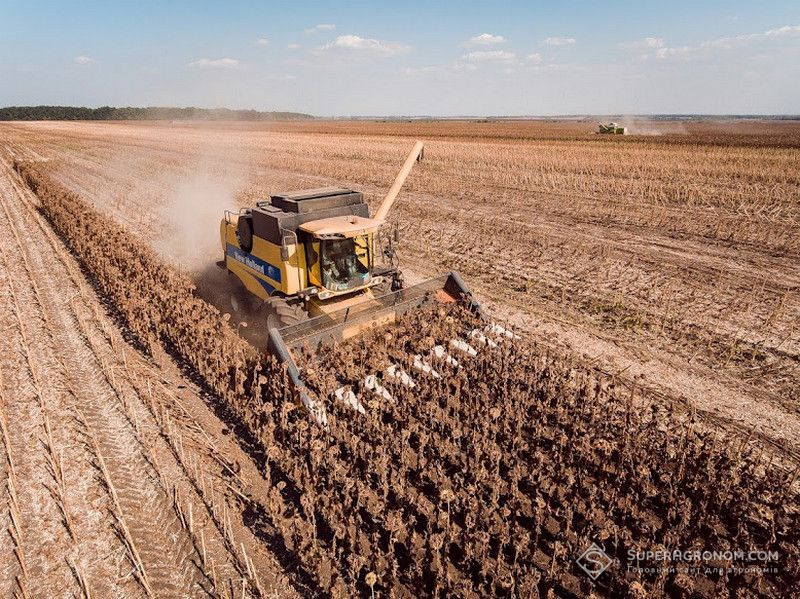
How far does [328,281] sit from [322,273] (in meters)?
0.18

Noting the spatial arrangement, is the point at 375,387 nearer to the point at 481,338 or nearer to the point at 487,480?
the point at 487,480

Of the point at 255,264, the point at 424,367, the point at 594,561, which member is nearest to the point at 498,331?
the point at 424,367

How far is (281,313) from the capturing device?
7246 mm

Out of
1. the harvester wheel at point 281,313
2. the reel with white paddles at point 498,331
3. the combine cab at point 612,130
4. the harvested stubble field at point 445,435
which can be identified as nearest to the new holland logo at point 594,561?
the harvested stubble field at point 445,435

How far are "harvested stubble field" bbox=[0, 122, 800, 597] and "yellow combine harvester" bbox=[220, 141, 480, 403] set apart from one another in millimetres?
434

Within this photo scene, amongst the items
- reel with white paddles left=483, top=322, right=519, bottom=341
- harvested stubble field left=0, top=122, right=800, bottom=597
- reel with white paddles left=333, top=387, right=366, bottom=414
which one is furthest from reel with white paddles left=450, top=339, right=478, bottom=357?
reel with white paddles left=333, top=387, right=366, bottom=414

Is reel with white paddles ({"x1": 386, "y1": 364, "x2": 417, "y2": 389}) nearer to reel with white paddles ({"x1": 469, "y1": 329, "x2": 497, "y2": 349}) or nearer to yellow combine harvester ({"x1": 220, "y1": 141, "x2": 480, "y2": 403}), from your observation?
yellow combine harvester ({"x1": 220, "y1": 141, "x2": 480, "y2": 403})

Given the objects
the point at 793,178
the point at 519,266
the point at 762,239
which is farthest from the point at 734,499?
the point at 793,178

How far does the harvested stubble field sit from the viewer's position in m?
4.36

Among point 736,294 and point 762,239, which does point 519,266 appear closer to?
point 736,294

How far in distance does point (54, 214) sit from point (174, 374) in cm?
1330

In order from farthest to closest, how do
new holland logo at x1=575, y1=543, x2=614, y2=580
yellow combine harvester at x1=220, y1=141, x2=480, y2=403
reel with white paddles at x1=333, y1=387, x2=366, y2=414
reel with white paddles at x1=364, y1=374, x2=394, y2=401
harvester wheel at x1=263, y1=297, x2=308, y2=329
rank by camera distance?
harvester wheel at x1=263, y1=297, x2=308, y2=329 < yellow combine harvester at x1=220, y1=141, x2=480, y2=403 < reel with white paddles at x1=364, y1=374, x2=394, y2=401 < reel with white paddles at x1=333, y1=387, x2=366, y2=414 < new holland logo at x1=575, y1=543, x2=614, y2=580

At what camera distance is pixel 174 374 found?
7.54 metres

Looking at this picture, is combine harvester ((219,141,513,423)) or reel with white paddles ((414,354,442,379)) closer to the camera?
reel with white paddles ((414,354,442,379))
